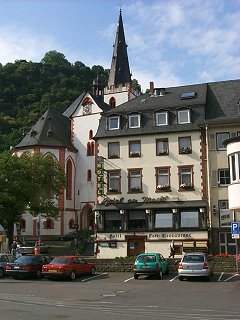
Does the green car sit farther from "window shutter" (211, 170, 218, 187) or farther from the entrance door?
"window shutter" (211, 170, 218, 187)

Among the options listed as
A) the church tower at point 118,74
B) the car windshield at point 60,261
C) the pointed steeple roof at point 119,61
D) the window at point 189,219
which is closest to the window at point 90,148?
the church tower at point 118,74

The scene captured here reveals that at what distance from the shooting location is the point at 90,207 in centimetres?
6688

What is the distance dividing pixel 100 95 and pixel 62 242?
3063 centimetres

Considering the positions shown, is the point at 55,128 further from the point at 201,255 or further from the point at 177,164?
the point at 201,255

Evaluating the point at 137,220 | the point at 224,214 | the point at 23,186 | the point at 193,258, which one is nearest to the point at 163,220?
the point at 137,220

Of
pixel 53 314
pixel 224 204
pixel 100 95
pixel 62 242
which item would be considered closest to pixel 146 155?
pixel 224 204

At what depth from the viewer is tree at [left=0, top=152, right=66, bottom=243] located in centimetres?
3912

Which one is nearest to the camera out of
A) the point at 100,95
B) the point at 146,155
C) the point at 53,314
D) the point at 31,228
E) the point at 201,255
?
the point at 53,314

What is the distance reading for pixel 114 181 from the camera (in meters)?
40.1

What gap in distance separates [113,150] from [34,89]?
82.3 m

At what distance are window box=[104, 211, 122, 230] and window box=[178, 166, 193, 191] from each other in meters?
5.73

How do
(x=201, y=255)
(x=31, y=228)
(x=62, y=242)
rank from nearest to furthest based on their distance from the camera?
(x=201, y=255) < (x=62, y=242) < (x=31, y=228)

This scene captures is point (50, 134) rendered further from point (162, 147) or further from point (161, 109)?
point (162, 147)

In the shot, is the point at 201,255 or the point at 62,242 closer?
the point at 201,255
